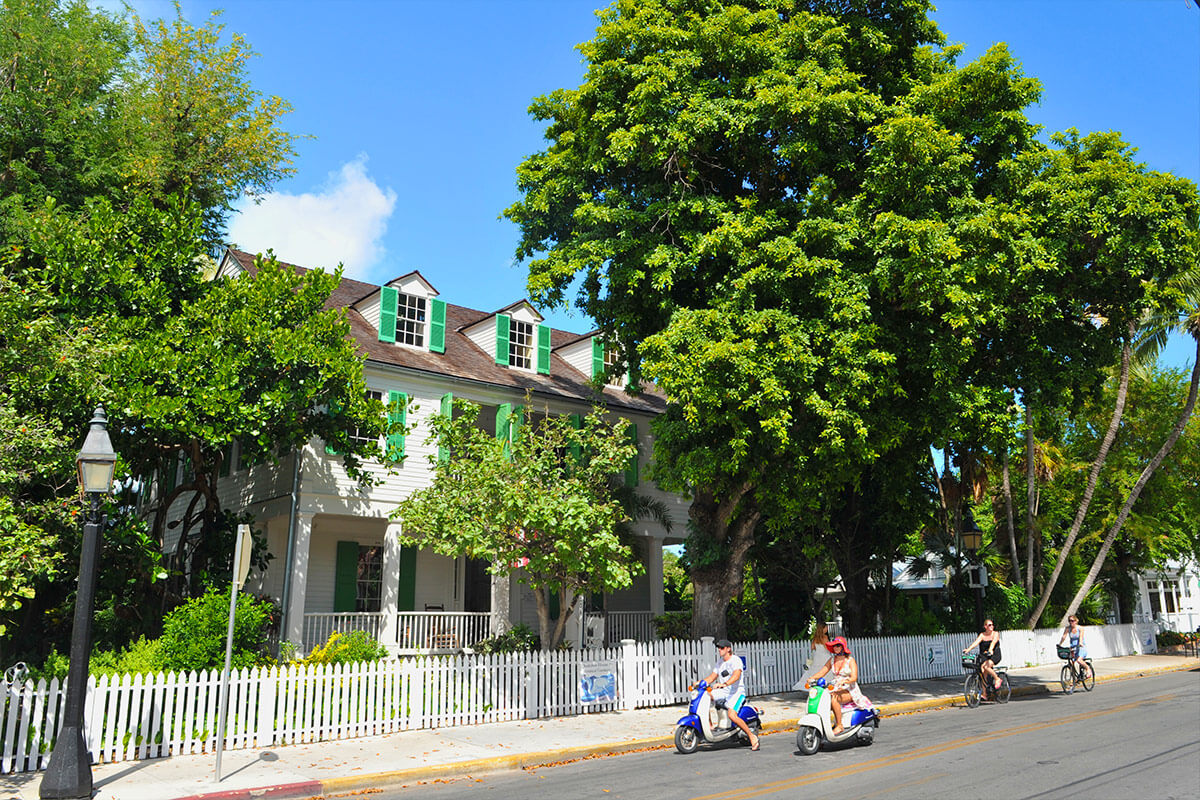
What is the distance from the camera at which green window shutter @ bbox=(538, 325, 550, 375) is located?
24.2m

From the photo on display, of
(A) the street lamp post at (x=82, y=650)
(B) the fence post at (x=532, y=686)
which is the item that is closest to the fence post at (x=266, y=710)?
(A) the street lamp post at (x=82, y=650)

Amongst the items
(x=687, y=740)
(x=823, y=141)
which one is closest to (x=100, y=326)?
(x=687, y=740)

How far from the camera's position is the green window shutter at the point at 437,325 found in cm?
2230

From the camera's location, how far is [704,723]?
1178 centimetres

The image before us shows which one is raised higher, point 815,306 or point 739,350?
point 815,306

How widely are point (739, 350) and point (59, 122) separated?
17168 mm

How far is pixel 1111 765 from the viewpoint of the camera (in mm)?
9906

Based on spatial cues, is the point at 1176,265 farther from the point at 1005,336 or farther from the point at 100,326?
the point at 100,326

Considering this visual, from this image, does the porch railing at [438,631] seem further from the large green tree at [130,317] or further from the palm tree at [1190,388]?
the palm tree at [1190,388]

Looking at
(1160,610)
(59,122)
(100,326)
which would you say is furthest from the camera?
(1160,610)

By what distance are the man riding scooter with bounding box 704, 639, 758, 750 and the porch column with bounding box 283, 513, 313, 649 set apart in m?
9.51

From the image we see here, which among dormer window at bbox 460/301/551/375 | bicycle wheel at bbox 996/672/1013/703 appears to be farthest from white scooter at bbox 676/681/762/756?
dormer window at bbox 460/301/551/375

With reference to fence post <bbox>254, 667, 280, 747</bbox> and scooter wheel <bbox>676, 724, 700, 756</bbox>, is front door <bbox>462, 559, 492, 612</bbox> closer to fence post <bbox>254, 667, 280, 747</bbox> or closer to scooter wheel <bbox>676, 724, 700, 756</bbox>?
fence post <bbox>254, 667, 280, 747</bbox>

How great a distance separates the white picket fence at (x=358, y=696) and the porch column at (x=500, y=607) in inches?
188
